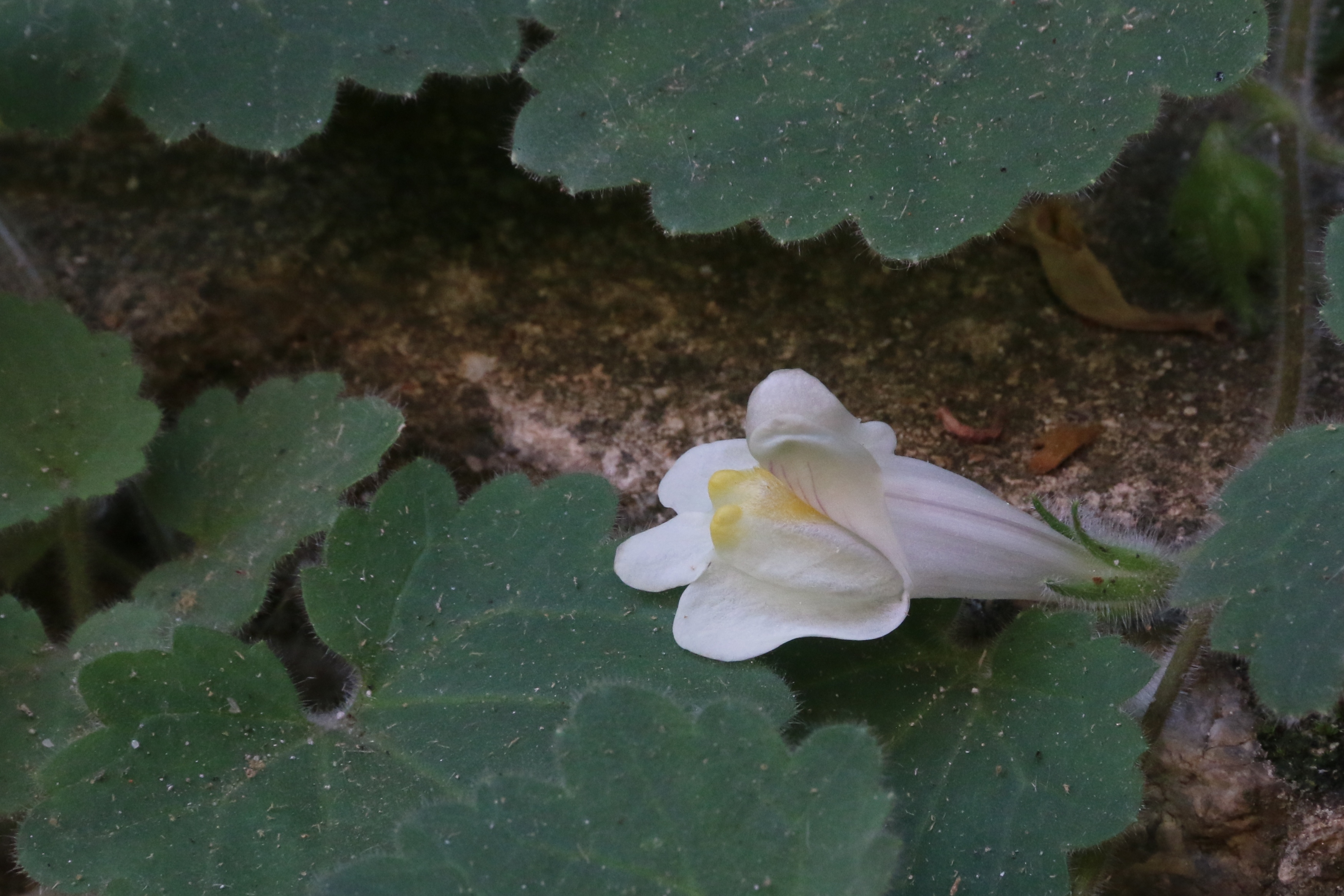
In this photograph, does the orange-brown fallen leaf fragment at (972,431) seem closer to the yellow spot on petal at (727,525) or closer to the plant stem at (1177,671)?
the plant stem at (1177,671)

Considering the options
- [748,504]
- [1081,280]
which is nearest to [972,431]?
[1081,280]

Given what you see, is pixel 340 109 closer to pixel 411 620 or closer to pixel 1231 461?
pixel 411 620

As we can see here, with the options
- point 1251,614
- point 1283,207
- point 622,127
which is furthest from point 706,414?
point 1283,207

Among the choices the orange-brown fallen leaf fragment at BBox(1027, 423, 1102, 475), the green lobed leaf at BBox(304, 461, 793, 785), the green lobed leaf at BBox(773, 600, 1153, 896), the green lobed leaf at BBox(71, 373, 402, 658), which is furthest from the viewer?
the orange-brown fallen leaf fragment at BBox(1027, 423, 1102, 475)

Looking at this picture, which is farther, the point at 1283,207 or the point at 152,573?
the point at 1283,207

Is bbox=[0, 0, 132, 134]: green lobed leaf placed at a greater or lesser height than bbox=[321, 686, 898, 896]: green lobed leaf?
greater

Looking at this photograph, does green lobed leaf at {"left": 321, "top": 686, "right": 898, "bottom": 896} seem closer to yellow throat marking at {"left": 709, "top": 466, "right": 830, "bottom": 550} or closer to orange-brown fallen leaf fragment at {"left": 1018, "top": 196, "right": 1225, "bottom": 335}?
yellow throat marking at {"left": 709, "top": 466, "right": 830, "bottom": 550}

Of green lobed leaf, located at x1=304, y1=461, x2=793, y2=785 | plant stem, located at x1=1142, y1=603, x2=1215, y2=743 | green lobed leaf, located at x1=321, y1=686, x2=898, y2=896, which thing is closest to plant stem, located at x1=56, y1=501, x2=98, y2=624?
green lobed leaf, located at x1=304, y1=461, x2=793, y2=785
